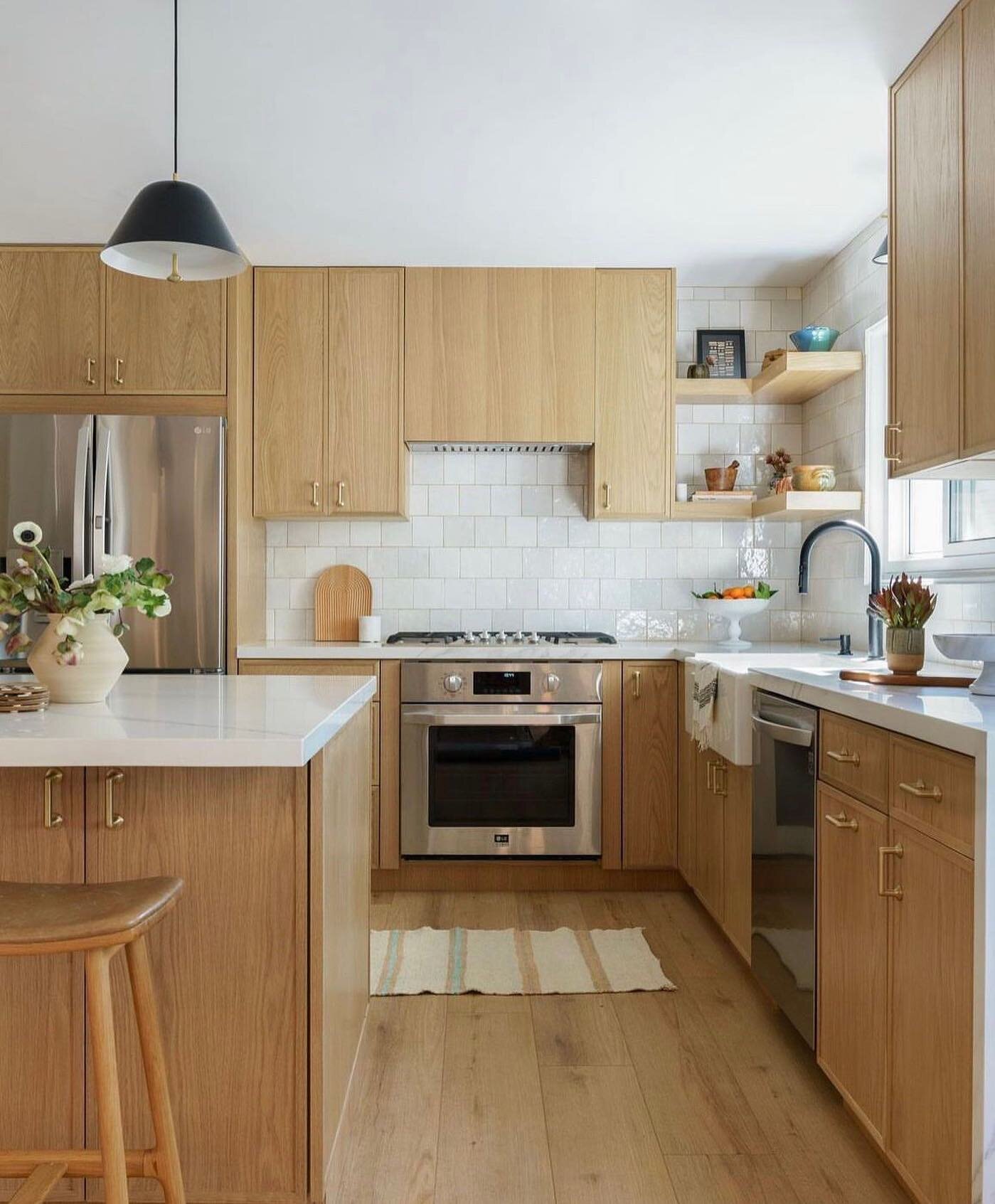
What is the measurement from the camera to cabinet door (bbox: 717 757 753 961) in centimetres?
272

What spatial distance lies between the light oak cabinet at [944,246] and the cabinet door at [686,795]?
4.69 ft

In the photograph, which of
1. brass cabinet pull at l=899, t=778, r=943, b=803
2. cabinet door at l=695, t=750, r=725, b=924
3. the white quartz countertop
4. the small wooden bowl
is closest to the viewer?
the white quartz countertop

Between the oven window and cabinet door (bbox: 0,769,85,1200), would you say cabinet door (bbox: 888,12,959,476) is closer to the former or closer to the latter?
the oven window

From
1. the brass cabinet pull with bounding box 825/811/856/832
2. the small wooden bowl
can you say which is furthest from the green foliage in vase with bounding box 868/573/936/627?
the small wooden bowl

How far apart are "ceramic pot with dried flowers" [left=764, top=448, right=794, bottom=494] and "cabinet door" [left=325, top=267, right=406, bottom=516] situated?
1587 millimetres

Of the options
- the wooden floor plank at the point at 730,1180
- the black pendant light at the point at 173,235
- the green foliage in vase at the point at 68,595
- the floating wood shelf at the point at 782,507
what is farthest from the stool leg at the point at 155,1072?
the floating wood shelf at the point at 782,507

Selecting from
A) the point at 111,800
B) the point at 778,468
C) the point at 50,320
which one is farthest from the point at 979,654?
the point at 50,320

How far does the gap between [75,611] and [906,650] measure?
1.94 meters

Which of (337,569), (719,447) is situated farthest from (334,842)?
(719,447)

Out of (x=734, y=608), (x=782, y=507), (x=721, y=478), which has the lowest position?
(x=734, y=608)

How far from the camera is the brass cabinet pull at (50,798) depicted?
165cm

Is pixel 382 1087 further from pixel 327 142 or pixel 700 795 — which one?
pixel 327 142

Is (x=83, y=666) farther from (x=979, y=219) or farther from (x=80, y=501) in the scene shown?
(x=979, y=219)

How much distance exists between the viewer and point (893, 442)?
8.05 ft
